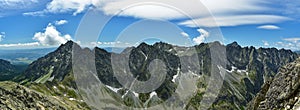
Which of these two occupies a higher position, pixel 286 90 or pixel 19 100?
pixel 286 90

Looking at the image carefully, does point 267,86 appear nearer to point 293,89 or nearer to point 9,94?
point 293,89

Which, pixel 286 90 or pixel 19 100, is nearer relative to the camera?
pixel 286 90

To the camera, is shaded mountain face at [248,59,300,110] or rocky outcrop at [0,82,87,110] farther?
rocky outcrop at [0,82,87,110]

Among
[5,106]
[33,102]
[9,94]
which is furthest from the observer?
[33,102]

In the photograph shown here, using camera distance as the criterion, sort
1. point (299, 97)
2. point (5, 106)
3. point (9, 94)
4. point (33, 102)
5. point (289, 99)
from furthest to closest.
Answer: point (33, 102) < point (9, 94) < point (5, 106) < point (289, 99) < point (299, 97)

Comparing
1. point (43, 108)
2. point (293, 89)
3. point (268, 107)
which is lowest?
point (43, 108)

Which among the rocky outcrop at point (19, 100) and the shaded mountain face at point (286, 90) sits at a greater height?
the shaded mountain face at point (286, 90)

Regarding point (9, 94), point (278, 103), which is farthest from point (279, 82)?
point (9, 94)

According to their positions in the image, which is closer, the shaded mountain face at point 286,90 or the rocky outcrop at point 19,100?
the shaded mountain face at point 286,90

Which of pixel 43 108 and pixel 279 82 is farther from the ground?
pixel 279 82

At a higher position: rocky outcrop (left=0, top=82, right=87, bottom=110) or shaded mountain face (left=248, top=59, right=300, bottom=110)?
shaded mountain face (left=248, top=59, right=300, bottom=110)

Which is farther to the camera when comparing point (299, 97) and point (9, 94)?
point (9, 94)
